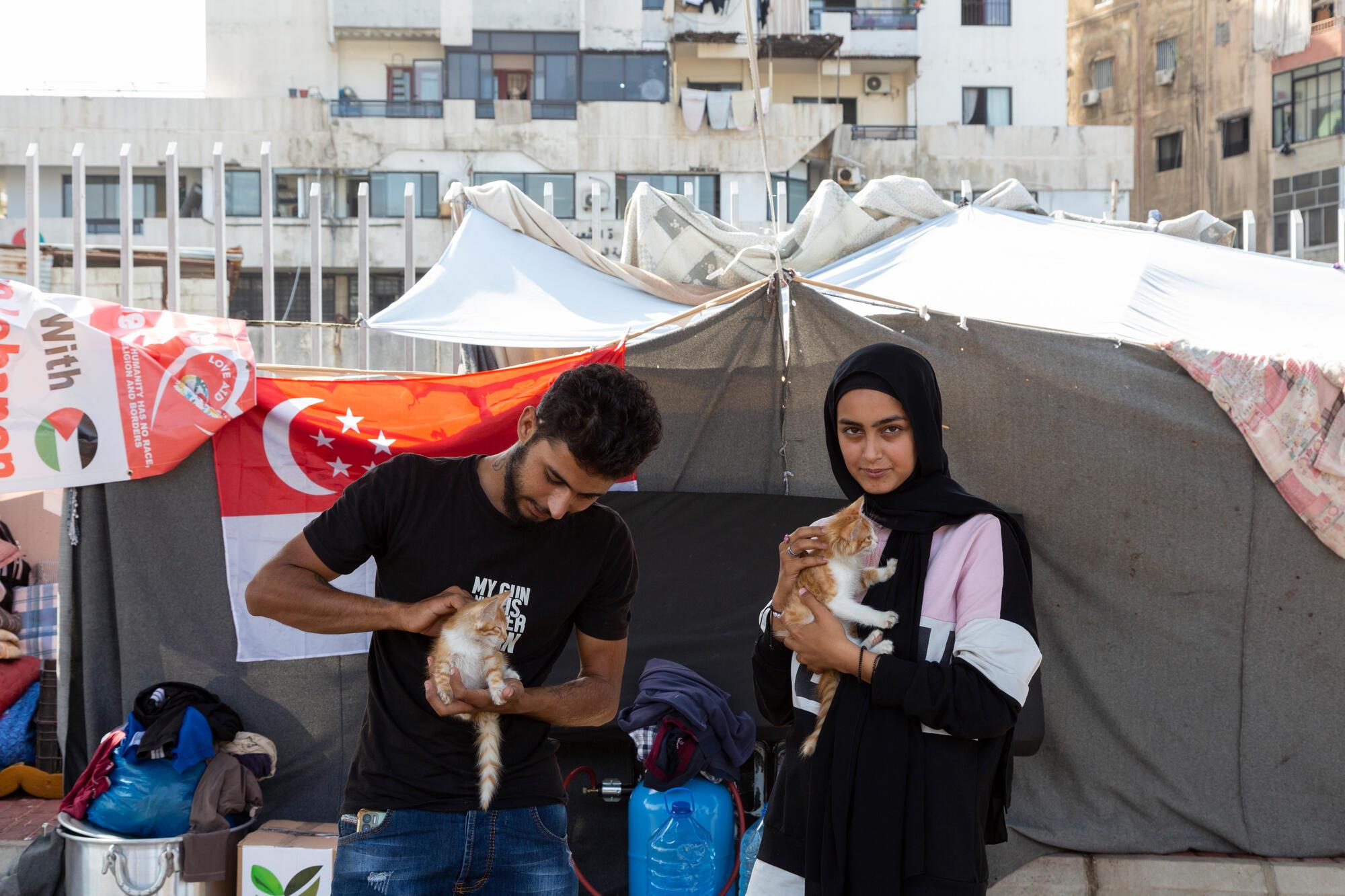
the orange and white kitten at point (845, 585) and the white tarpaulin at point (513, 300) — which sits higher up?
the white tarpaulin at point (513, 300)

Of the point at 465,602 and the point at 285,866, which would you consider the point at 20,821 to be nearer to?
the point at 285,866

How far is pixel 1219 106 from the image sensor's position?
29312 mm

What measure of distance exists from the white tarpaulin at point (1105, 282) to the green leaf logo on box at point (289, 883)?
10.1 ft

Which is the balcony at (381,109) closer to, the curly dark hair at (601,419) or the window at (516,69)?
the window at (516,69)

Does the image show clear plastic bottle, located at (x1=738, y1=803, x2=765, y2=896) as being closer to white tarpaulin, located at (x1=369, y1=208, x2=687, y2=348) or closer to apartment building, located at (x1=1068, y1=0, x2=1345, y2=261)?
white tarpaulin, located at (x1=369, y1=208, x2=687, y2=348)

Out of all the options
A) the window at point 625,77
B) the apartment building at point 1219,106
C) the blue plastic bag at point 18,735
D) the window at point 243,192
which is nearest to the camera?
the blue plastic bag at point 18,735

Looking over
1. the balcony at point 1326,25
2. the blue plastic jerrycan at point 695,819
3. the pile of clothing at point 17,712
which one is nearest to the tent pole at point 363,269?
the pile of clothing at point 17,712

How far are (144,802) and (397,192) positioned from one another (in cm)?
2344

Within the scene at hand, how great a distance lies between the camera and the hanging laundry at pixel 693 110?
26.1 m

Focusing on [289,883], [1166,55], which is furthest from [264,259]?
[1166,55]

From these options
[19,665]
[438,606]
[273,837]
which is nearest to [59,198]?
[19,665]

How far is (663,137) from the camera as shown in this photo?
26297 mm

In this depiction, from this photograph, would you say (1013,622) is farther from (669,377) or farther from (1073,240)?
(1073,240)

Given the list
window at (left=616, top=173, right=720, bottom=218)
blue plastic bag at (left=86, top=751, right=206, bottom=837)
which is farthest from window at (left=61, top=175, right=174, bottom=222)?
blue plastic bag at (left=86, top=751, right=206, bottom=837)
